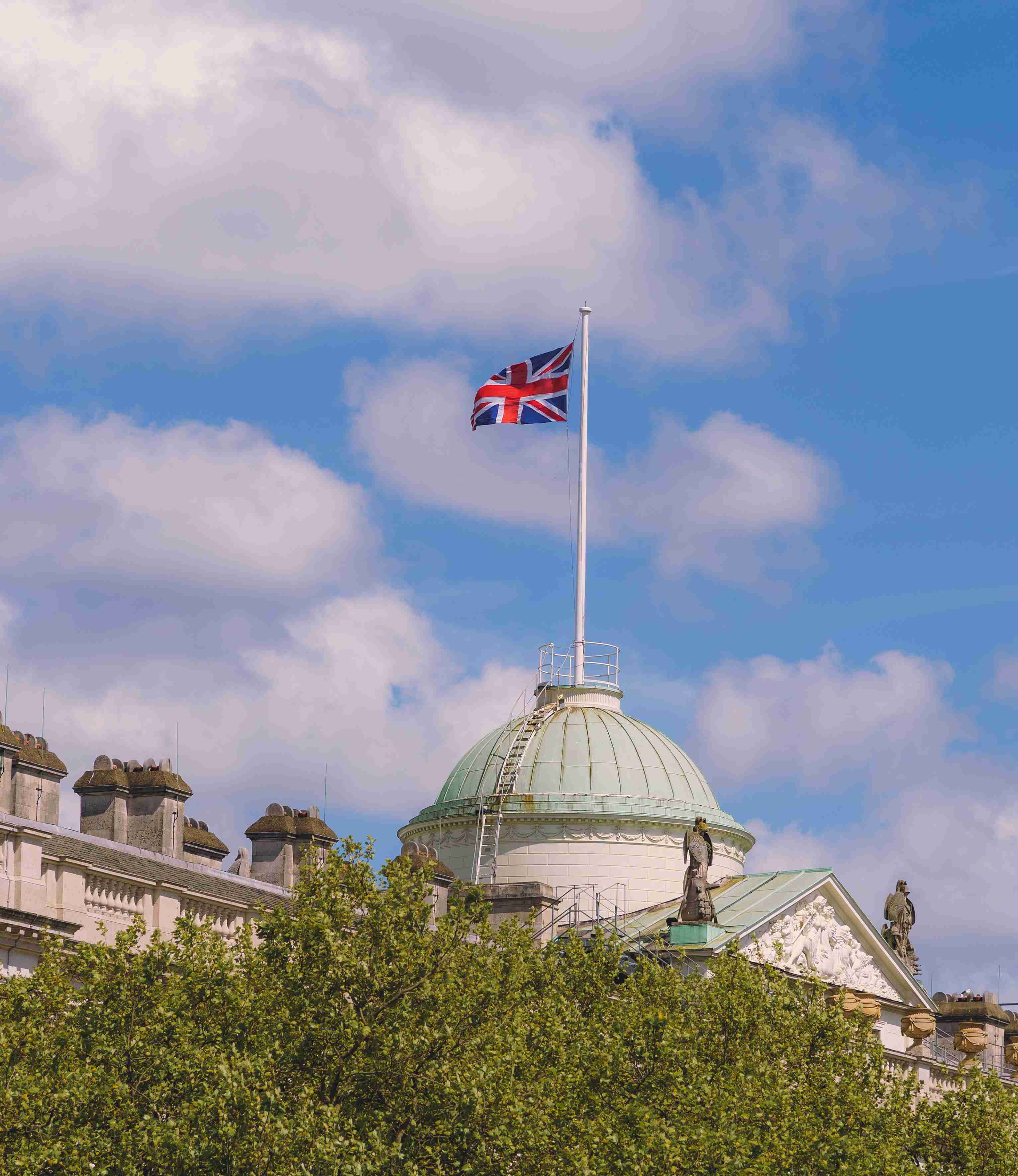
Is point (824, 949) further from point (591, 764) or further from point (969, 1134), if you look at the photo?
point (969, 1134)

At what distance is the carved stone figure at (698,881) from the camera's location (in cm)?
6544

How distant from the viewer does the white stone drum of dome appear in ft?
251

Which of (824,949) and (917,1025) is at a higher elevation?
(824,949)

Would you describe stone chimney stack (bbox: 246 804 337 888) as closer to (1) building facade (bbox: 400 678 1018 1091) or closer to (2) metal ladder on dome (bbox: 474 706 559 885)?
(1) building facade (bbox: 400 678 1018 1091)

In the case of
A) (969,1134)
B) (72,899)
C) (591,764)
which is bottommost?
(969,1134)

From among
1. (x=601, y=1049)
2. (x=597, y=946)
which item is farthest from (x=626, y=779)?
(x=601, y=1049)

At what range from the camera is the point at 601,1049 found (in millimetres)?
42188

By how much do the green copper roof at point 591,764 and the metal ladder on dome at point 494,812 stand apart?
0.83 feet

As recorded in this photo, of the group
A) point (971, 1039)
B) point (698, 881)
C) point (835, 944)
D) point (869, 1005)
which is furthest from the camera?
point (971, 1039)

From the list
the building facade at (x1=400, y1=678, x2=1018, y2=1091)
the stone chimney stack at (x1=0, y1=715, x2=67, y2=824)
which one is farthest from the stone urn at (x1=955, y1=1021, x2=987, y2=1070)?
the stone chimney stack at (x1=0, y1=715, x2=67, y2=824)

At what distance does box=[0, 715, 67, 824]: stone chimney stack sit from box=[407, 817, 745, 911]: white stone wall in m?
28.4

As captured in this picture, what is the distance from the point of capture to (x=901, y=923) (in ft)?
256

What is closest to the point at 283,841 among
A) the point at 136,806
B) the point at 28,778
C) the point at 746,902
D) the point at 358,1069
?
the point at 136,806

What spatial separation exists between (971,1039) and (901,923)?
6.65m
